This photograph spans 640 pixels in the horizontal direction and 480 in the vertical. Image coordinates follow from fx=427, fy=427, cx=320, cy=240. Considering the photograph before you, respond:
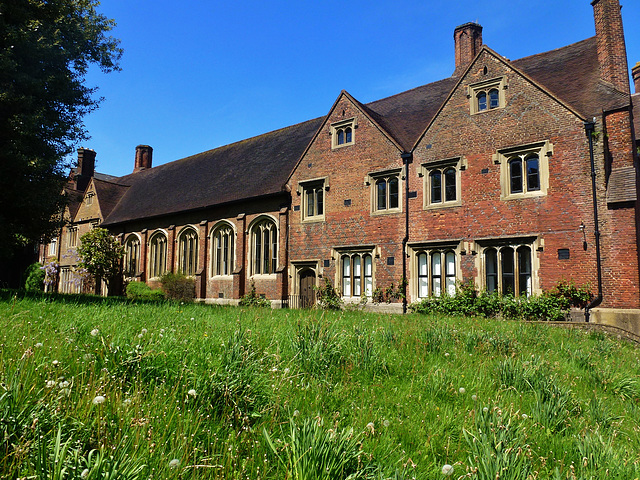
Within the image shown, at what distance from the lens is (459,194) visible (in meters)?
17.5

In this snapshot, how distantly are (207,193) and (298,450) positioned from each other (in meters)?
26.2

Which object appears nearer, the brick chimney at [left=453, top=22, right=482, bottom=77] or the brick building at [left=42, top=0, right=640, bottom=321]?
the brick building at [left=42, top=0, right=640, bottom=321]

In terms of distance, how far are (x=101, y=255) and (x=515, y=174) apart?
26846 mm

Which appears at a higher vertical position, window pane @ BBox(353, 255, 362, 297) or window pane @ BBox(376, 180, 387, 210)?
window pane @ BBox(376, 180, 387, 210)

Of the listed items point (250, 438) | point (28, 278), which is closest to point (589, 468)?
point (250, 438)

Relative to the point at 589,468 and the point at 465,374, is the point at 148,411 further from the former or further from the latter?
the point at 465,374

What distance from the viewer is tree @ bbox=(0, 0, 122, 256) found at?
1334cm

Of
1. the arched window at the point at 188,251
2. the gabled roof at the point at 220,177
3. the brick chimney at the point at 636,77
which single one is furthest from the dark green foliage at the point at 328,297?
the brick chimney at the point at 636,77

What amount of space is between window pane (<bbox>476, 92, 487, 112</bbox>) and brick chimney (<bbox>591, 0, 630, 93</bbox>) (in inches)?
169

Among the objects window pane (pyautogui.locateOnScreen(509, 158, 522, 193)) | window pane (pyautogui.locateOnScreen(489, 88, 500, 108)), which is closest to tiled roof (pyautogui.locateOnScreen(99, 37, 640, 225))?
window pane (pyautogui.locateOnScreen(489, 88, 500, 108))

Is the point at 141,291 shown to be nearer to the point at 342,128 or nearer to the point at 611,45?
the point at 342,128

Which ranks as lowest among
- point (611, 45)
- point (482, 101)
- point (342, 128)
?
point (482, 101)

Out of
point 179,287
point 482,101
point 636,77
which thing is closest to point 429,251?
point 482,101

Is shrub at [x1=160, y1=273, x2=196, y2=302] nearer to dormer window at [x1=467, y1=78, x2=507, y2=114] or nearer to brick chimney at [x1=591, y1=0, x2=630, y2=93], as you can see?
dormer window at [x1=467, y1=78, x2=507, y2=114]
